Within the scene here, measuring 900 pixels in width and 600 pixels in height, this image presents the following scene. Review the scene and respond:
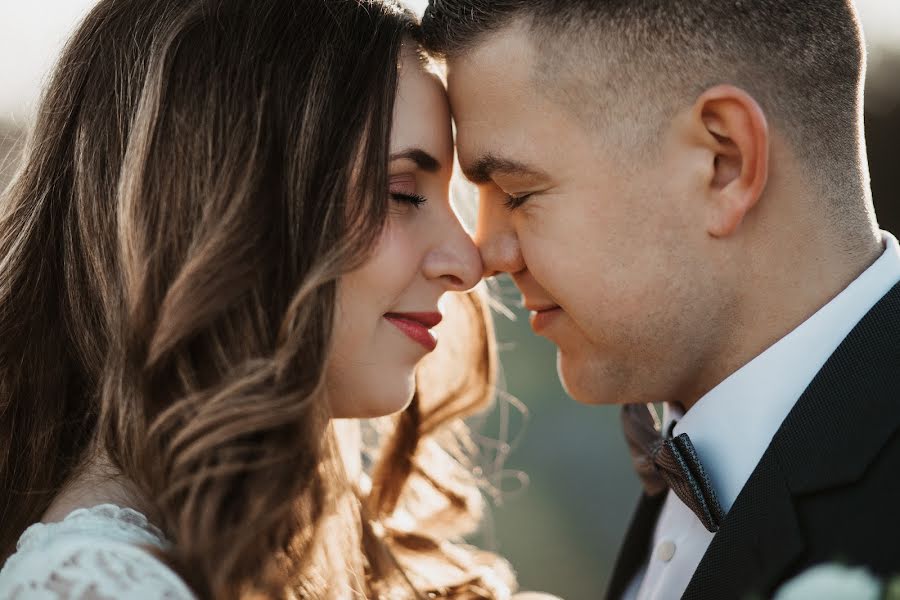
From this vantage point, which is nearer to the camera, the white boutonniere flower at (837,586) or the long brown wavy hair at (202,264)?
the white boutonniere flower at (837,586)

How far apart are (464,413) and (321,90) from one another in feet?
5.72

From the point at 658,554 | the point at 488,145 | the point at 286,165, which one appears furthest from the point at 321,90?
the point at 658,554

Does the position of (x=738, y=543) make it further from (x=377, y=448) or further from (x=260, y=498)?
(x=377, y=448)

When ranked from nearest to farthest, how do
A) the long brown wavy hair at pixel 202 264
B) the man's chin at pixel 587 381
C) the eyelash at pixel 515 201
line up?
the long brown wavy hair at pixel 202 264
the eyelash at pixel 515 201
the man's chin at pixel 587 381

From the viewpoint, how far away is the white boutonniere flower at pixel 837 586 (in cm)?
208

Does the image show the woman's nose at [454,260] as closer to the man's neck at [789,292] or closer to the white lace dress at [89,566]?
the man's neck at [789,292]

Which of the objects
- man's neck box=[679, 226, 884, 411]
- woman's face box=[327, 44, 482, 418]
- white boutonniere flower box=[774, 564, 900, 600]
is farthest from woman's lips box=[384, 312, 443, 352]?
white boutonniere flower box=[774, 564, 900, 600]

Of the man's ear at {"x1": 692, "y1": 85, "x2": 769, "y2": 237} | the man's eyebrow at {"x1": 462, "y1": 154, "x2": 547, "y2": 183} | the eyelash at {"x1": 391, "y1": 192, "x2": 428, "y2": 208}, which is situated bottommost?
the eyelash at {"x1": 391, "y1": 192, "x2": 428, "y2": 208}

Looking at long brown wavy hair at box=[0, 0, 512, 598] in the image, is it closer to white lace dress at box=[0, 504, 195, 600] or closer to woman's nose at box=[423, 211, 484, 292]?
white lace dress at box=[0, 504, 195, 600]

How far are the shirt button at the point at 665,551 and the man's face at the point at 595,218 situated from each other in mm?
469

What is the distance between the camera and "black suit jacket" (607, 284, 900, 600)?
2180 millimetres

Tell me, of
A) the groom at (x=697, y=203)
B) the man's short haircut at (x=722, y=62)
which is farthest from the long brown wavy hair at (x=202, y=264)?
the man's short haircut at (x=722, y=62)

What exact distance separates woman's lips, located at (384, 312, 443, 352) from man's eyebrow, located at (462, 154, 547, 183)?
470 mm

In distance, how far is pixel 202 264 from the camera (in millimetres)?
2453
